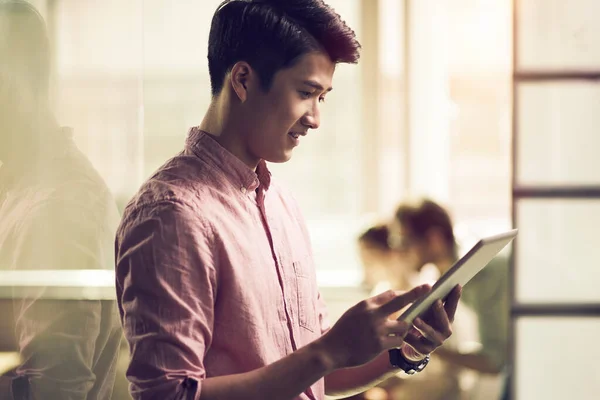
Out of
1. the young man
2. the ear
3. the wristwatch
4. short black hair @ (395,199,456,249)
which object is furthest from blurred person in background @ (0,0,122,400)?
short black hair @ (395,199,456,249)

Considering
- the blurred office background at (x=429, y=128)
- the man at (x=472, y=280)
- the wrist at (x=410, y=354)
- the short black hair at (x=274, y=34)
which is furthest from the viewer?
the man at (x=472, y=280)

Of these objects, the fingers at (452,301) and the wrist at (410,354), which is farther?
the wrist at (410,354)

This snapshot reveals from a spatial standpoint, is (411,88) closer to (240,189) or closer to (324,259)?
(324,259)

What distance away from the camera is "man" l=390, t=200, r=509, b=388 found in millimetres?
2744

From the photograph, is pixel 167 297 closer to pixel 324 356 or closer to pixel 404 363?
pixel 324 356

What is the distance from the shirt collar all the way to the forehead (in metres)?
0.14

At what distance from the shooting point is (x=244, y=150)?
1.09m

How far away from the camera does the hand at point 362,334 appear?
0.93 metres

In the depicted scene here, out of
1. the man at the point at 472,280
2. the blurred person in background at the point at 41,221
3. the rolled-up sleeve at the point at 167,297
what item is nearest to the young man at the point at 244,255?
the rolled-up sleeve at the point at 167,297

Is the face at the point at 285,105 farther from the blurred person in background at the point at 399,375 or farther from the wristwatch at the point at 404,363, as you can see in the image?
the blurred person in background at the point at 399,375

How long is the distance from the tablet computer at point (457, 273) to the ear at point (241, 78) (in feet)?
1.23

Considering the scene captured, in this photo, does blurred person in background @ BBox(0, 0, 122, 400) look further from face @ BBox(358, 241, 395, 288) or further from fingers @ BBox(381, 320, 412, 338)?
face @ BBox(358, 241, 395, 288)

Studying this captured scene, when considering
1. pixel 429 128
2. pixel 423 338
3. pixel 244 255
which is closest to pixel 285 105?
pixel 244 255

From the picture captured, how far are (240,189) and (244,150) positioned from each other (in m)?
0.06
